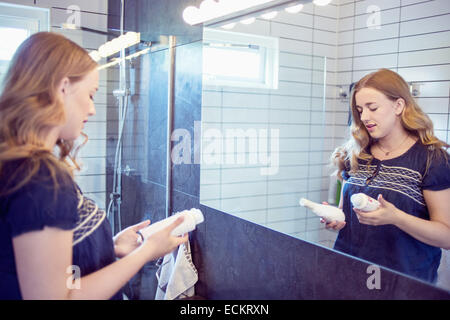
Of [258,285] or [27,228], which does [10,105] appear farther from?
[258,285]

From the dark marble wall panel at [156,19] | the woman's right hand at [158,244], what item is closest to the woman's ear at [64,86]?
the woman's right hand at [158,244]

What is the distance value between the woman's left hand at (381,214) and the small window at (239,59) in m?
0.78

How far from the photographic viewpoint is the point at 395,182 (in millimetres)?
1090

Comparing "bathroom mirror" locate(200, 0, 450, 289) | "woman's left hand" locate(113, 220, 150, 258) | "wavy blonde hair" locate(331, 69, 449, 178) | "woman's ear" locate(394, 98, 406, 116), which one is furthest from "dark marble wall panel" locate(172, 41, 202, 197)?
"woman's ear" locate(394, 98, 406, 116)

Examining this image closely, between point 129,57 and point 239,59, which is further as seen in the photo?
point 129,57

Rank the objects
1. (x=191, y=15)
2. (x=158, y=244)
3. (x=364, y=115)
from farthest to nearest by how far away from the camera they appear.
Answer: (x=191, y=15) → (x=364, y=115) → (x=158, y=244)

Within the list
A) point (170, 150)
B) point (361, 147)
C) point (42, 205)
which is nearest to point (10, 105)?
point (42, 205)

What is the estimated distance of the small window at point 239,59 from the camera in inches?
65.1

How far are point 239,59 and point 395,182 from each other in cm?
90

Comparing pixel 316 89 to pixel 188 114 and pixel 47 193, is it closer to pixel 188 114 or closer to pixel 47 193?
pixel 188 114

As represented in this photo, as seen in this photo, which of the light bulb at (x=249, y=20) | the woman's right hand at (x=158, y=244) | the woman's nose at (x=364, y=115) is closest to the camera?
the woman's right hand at (x=158, y=244)

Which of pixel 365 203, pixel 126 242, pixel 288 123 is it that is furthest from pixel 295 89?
pixel 126 242

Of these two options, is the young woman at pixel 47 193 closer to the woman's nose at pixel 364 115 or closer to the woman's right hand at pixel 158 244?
the woman's right hand at pixel 158 244

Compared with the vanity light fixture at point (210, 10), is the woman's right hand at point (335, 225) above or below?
below
